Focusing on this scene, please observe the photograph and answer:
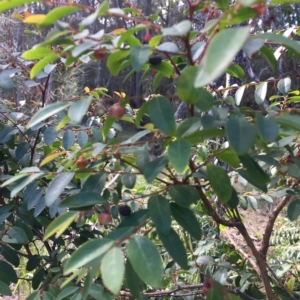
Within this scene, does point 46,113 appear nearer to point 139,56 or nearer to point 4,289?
point 139,56

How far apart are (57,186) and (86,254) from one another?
160mm

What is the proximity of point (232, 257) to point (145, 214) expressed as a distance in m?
0.69

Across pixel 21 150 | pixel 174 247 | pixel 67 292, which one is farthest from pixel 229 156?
pixel 21 150

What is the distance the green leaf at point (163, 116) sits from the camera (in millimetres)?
459

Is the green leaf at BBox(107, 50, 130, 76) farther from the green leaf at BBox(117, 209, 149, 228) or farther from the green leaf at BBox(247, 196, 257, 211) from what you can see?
the green leaf at BBox(247, 196, 257, 211)

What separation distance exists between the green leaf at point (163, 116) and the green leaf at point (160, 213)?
108mm

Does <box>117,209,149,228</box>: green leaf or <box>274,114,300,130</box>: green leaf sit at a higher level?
<box>274,114,300,130</box>: green leaf

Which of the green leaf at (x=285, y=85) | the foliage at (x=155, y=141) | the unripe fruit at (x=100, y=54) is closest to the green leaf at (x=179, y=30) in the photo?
the foliage at (x=155, y=141)

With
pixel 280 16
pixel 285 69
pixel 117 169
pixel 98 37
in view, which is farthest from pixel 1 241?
pixel 280 16

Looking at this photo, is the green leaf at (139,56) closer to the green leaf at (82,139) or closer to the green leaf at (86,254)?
the green leaf at (86,254)

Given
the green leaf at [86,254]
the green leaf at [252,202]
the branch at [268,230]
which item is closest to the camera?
the green leaf at [86,254]

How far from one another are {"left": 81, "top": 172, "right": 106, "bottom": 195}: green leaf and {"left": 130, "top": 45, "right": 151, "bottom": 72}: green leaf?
207 millimetres

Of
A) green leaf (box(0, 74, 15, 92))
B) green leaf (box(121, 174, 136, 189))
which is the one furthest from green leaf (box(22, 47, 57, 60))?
green leaf (box(0, 74, 15, 92))

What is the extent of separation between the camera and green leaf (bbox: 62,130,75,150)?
0.92m
